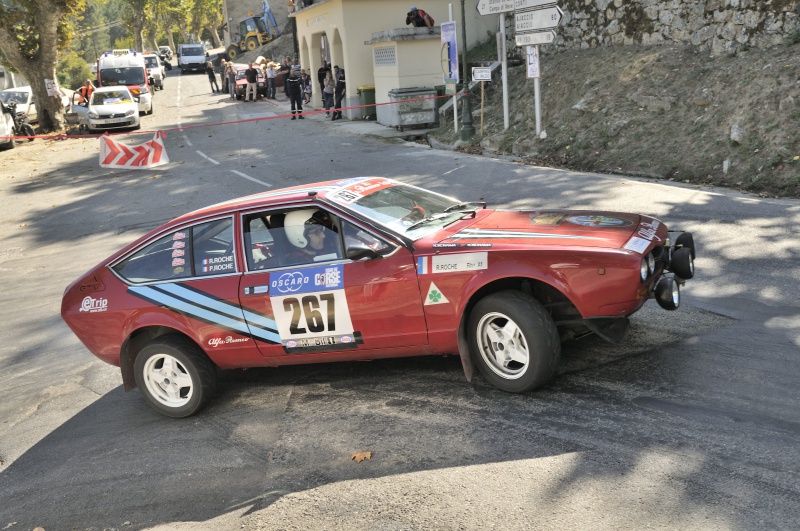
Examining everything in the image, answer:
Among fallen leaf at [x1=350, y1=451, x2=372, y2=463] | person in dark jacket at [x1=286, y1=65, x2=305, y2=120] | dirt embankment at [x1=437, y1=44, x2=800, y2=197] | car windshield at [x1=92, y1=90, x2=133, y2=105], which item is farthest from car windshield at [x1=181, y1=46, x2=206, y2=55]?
fallen leaf at [x1=350, y1=451, x2=372, y2=463]

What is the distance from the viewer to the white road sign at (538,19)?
17.0 meters

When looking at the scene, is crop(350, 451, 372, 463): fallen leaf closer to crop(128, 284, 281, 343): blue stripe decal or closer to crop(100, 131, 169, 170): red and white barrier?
crop(128, 284, 281, 343): blue stripe decal

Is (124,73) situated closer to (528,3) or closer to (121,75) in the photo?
(121,75)

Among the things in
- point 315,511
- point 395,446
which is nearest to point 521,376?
point 395,446

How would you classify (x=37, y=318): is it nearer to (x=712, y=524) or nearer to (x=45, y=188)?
(x=712, y=524)

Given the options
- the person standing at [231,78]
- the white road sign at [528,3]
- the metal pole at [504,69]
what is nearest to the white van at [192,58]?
the person standing at [231,78]

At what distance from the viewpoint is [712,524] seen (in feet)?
13.0

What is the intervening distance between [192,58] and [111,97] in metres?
37.8

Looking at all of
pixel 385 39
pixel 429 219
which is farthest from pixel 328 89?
pixel 429 219

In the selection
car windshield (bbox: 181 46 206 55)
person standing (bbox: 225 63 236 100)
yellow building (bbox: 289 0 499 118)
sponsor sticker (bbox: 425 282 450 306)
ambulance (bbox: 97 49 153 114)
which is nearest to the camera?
sponsor sticker (bbox: 425 282 450 306)

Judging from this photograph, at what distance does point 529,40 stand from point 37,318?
40.0 ft

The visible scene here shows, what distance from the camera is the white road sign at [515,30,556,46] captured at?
1722cm

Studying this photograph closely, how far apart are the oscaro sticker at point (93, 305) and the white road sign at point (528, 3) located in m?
13.2

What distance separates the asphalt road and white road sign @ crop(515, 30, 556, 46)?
8899mm
